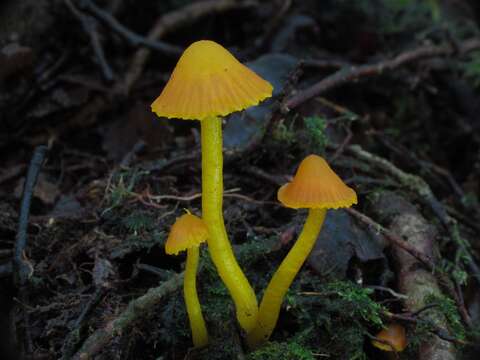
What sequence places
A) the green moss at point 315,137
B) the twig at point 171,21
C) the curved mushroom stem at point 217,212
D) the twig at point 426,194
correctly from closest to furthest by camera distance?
1. the curved mushroom stem at point 217,212
2. the twig at point 426,194
3. the green moss at point 315,137
4. the twig at point 171,21

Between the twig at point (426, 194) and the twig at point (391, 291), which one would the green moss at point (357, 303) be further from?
the twig at point (426, 194)

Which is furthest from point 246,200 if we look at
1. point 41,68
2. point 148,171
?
point 41,68

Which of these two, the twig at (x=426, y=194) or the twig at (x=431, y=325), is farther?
the twig at (x=426, y=194)

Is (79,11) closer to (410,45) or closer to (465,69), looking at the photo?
(410,45)

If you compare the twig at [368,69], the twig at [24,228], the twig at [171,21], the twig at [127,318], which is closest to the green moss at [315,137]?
the twig at [368,69]

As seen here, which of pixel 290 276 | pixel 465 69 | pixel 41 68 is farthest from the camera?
pixel 465 69

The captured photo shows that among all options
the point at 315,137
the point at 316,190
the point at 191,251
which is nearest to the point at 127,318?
the point at 191,251

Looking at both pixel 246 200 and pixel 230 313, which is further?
pixel 246 200
